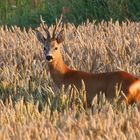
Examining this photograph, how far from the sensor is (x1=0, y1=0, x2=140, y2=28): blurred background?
50.6 ft

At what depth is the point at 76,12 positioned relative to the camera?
15.8 metres

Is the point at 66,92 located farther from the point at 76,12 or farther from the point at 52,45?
the point at 76,12

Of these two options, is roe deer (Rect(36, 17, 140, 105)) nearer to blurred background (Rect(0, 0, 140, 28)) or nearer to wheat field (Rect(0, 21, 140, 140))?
wheat field (Rect(0, 21, 140, 140))

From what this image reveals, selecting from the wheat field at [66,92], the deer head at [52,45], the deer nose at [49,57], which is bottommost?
the wheat field at [66,92]

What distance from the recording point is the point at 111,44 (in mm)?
10688

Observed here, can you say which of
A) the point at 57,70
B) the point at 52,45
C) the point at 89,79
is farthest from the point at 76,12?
the point at 89,79

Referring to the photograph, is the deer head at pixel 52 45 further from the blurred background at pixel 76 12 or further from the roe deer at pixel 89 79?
the blurred background at pixel 76 12

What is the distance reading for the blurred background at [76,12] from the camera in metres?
15.4

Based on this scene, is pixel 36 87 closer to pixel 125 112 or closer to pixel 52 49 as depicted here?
pixel 52 49

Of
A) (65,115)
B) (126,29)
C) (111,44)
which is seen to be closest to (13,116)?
(65,115)

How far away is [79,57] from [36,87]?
122 centimetres

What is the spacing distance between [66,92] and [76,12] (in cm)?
771

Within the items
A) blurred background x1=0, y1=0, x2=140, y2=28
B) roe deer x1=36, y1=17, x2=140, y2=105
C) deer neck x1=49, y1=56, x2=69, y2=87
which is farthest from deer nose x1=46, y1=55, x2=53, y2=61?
blurred background x1=0, y1=0, x2=140, y2=28

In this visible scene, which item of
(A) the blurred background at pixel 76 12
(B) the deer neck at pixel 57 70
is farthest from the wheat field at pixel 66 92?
(A) the blurred background at pixel 76 12
